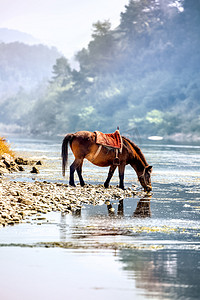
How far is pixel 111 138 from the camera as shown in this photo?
59.1 ft

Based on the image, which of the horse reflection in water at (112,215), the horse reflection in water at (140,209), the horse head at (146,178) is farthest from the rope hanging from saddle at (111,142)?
the horse reflection in water at (140,209)

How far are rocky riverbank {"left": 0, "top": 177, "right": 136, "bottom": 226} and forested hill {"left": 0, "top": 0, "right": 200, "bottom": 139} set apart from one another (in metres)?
78.1

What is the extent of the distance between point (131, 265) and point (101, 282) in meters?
0.90

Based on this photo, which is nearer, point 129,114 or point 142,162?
point 142,162

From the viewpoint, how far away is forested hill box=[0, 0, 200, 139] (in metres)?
105

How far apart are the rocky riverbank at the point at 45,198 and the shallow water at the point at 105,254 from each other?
0.40 m

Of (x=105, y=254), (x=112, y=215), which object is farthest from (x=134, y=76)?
(x=105, y=254)

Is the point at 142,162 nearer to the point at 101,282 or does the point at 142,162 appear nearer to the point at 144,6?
the point at 101,282

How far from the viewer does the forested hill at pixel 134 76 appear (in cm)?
10500

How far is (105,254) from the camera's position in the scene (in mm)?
9633

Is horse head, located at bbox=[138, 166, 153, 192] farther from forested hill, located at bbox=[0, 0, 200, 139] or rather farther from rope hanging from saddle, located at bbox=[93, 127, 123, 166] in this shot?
forested hill, located at bbox=[0, 0, 200, 139]

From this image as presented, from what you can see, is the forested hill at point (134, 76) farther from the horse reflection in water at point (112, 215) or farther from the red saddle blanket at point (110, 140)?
the horse reflection in water at point (112, 215)

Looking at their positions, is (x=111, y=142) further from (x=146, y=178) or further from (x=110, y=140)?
(x=146, y=178)

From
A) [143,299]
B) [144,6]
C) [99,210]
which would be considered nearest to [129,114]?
[144,6]
